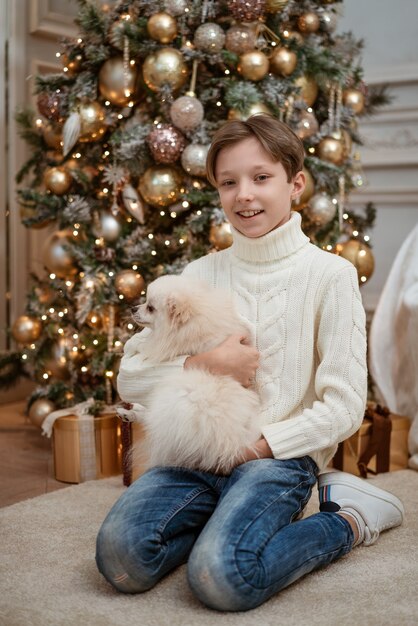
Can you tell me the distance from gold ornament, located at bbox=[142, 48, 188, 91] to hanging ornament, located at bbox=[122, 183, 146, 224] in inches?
13.6

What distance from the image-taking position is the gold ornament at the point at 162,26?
2.28 metres

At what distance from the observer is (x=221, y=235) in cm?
228

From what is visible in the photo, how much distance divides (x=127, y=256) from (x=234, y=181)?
98 cm

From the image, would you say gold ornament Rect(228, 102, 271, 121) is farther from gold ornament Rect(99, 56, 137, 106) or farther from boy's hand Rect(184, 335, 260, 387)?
boy's hand Rect(184, 335, 260, 387)

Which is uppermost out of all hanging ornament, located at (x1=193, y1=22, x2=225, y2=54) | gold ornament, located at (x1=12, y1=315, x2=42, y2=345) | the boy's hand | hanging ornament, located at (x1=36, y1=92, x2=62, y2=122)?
hanging ornament, located at (x1=193, y1=22, x2=225, y2=54)

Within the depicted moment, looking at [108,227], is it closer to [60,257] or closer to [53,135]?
[60,257]

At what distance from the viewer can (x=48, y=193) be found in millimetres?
2637

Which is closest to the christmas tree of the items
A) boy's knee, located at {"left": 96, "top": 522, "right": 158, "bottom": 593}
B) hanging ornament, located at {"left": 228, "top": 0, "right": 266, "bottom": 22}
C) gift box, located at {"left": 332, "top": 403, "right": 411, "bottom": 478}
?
hanging ornament, located at {"left": 228, "top": 0, "right": 266, "bottom": 22}

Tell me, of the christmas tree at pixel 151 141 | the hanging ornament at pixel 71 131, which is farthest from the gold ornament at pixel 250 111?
the hanging ornament at pixel 71 131

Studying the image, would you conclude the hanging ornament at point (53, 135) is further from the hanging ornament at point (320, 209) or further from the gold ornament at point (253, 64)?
the hanging ornament at point (320, 209)

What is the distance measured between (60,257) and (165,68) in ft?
2.41

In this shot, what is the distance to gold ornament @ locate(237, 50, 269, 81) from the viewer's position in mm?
2293

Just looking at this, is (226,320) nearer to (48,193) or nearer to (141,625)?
(141,625)

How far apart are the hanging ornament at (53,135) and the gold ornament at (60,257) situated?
326 millimetres
